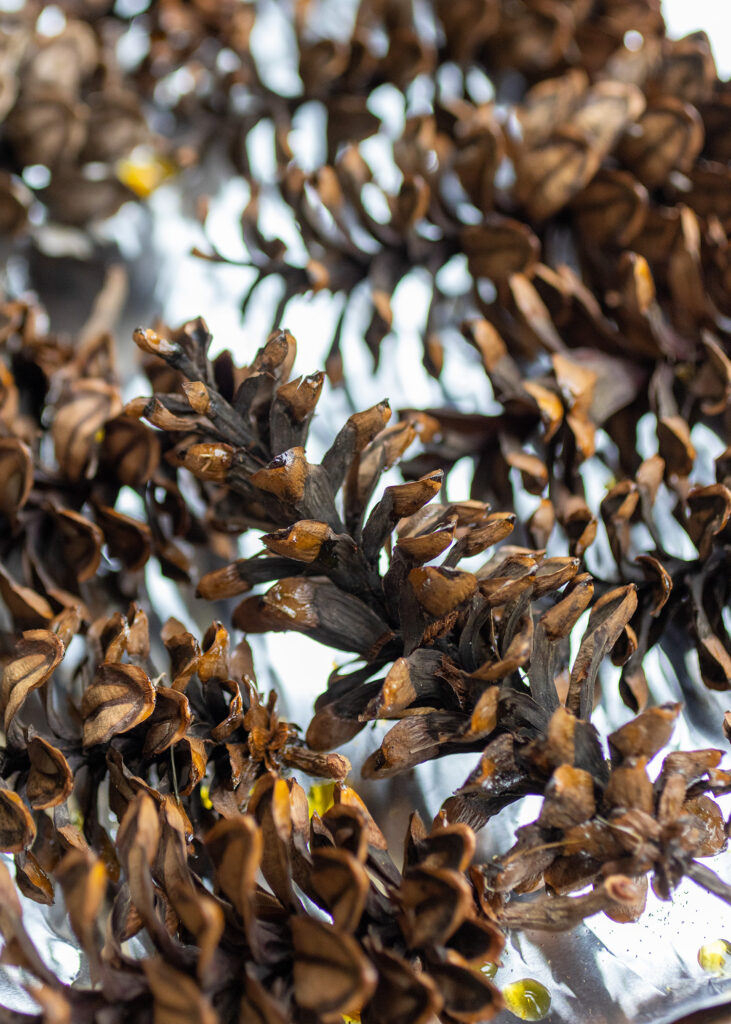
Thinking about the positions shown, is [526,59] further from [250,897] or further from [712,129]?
[250,897]

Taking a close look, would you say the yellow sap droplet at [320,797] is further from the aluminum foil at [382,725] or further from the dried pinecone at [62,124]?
the dried pinecone at [62,124]

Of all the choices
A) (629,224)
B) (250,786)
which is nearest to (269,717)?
(250,786)

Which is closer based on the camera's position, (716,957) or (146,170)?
(716,957)

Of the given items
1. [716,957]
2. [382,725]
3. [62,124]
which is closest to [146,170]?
[62,124]

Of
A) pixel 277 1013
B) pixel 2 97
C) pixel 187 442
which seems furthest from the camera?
pixel 2 97

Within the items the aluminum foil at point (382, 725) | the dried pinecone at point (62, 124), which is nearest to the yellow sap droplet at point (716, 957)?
the aluminum foil at point (382, 725)

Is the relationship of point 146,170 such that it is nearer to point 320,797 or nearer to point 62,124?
point 62,124
